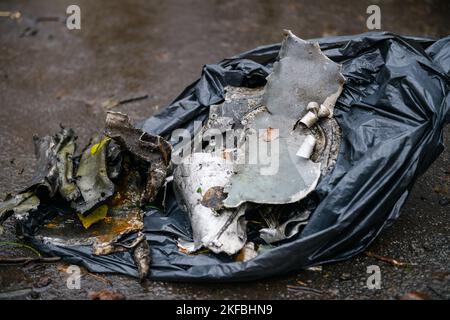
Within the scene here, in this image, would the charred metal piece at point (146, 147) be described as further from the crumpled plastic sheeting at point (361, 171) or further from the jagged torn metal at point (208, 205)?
the crumpled plastic sheeting at point (361, 171)

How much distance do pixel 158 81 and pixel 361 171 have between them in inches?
105

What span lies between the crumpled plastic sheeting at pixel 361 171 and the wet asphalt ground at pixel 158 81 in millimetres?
111

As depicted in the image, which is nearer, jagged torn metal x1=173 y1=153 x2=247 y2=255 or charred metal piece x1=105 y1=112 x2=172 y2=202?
jagged torn metal x1=173 y1=153 x2=247 y2=255

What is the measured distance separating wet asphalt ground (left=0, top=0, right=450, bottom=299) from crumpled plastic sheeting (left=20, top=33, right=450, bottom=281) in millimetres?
111

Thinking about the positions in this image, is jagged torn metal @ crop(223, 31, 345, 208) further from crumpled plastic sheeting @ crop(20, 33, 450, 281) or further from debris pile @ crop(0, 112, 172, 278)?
debris pile @ crop(0, 112, 172, 278)

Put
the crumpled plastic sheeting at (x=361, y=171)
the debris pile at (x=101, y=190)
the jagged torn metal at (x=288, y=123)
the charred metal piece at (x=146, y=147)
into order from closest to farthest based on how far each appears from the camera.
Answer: the crumpled plastic sheeting at (x=361, y=171)
the jagged torn metal at (x=288, y=123)
the debris pile at (x=101, y=190)
the charred metal piece at (x=146, y=147)

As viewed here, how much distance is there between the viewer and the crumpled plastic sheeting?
2.68 metres

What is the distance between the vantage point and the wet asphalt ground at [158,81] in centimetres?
271

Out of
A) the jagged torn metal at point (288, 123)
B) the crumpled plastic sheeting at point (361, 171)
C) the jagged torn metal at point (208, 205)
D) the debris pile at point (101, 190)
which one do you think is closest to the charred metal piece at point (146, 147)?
the debris pile at point (101, 190)

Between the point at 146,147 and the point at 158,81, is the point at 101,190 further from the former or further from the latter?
the point at 158,81

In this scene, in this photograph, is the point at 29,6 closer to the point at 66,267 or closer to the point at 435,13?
the point at 66,267

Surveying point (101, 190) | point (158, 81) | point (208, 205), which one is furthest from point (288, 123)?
point (158, 81)

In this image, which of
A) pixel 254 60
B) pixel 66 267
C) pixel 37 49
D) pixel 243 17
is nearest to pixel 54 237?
pixel 66 267

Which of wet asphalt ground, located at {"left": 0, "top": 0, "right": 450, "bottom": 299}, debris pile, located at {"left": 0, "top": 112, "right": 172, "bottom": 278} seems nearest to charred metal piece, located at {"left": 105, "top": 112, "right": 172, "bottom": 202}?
debris pile, located at {"left": 0, "top": 112, "right": 172, "bottom": 278}
